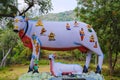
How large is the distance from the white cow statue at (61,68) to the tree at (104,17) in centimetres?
723

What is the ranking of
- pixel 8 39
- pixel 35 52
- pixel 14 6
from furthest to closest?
pixel 8 39 < pixel 14 6 < pixel 35 52

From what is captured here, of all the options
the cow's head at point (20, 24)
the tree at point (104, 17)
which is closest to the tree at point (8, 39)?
the tree at point (104, 17)

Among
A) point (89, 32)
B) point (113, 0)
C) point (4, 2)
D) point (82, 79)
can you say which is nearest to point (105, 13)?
point (113, 0)

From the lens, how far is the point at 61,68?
707 centimetres

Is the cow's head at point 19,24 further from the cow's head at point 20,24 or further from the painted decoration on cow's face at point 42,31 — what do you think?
the painted decoration on cow's face at point 42,31

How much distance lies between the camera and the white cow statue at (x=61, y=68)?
6977mm

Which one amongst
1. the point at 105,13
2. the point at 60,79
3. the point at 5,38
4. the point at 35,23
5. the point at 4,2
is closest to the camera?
the point at 60,79

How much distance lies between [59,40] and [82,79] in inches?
42.9

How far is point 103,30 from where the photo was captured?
14758mm

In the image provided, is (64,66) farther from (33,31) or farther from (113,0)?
(113,0)

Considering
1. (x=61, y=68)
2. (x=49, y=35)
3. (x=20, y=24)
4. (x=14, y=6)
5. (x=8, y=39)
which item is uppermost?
(x=14, y=6)

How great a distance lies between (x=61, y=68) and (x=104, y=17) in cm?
778

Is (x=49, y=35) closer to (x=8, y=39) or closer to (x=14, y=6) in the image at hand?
(x=14, y=6)

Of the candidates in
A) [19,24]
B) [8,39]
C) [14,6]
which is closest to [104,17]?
[14,6]
